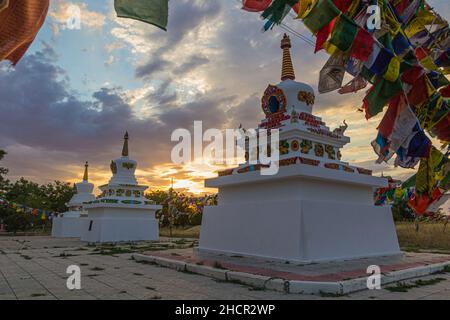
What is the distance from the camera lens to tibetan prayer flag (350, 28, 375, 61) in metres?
6.24

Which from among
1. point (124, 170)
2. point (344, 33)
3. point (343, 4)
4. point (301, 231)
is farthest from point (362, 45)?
point (124, 170)

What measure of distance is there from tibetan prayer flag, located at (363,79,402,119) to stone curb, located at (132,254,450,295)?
136 inches

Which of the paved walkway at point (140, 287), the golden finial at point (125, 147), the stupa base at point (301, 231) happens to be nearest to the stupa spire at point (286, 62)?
the stupa base at point (301, 231)

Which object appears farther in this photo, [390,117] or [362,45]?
[390,117]

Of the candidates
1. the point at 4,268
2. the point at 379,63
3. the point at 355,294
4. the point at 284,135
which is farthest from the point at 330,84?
the point at 4,268

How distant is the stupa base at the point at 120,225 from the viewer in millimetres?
17672

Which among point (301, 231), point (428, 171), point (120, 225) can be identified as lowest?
point (120, 225)

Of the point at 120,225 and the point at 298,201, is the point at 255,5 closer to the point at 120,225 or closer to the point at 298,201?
the point at 298,201

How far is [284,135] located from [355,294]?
17.9ft

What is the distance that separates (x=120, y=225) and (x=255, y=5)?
1511cm

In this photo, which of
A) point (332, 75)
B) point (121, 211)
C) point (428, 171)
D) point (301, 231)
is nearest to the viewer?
point (332, 75)

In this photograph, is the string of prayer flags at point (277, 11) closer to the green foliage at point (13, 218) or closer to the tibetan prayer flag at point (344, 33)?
the tibetan prayer flag at point (344, 33)

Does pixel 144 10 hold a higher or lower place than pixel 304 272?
higher

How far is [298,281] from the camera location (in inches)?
220
